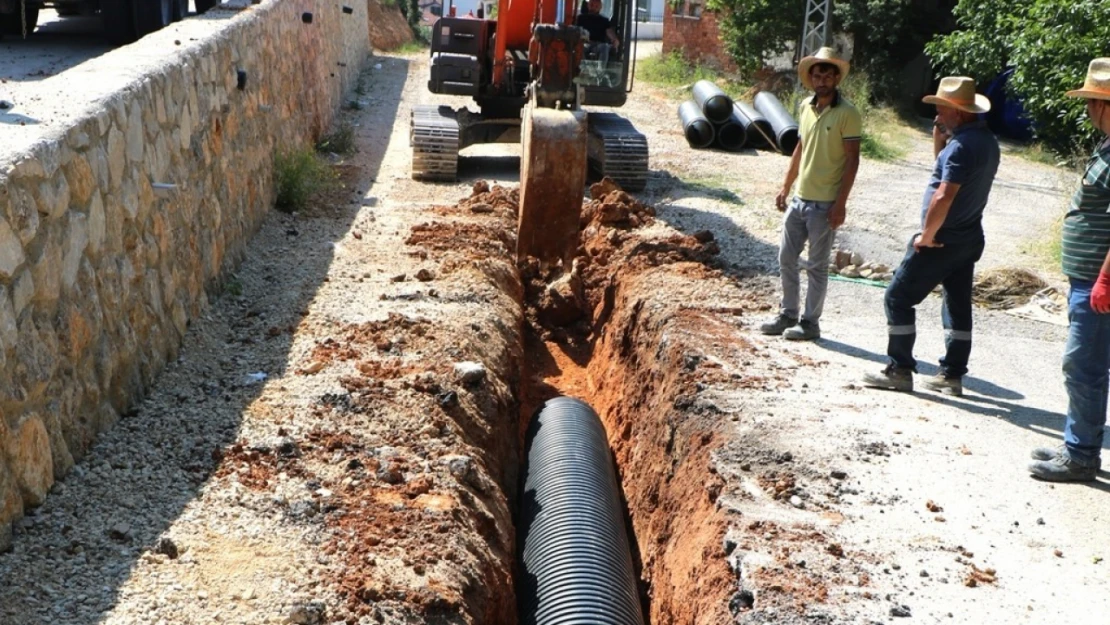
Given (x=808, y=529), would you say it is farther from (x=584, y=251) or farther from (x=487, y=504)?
(x=584, y=251)

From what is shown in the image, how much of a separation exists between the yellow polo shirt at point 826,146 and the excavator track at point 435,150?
591 cm

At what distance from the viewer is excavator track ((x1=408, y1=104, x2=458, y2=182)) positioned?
12.3 meters

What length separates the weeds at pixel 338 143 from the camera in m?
13.4

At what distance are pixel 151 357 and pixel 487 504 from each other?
1.88 metres

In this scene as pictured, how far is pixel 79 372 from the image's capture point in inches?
184

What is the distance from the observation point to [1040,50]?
13.6 m

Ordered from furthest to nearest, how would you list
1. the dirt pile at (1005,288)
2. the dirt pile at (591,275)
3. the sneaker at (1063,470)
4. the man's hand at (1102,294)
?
the dirt pile at (591,275)
the dirt pile at (1005,288)
the sneaker at (1063,470)
the man's hand at (1102,294)

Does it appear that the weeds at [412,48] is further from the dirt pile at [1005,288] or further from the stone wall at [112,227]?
the dirt pile at [1005,288]

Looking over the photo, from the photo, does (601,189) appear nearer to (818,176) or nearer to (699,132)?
(818,176)

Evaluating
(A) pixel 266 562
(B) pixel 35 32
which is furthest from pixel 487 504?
(B) pixel 35 32

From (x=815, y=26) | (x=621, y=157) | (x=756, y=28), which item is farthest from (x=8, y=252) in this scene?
(x=756, y=28)

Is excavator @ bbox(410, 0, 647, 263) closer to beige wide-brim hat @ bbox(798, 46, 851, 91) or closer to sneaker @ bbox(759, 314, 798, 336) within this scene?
beige wide-brim hat @ bbox(798, 46, 851, 91)

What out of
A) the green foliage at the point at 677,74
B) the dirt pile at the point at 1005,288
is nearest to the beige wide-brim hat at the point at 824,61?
the dirt pile at the point at 1005,288

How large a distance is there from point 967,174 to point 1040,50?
8.75m
